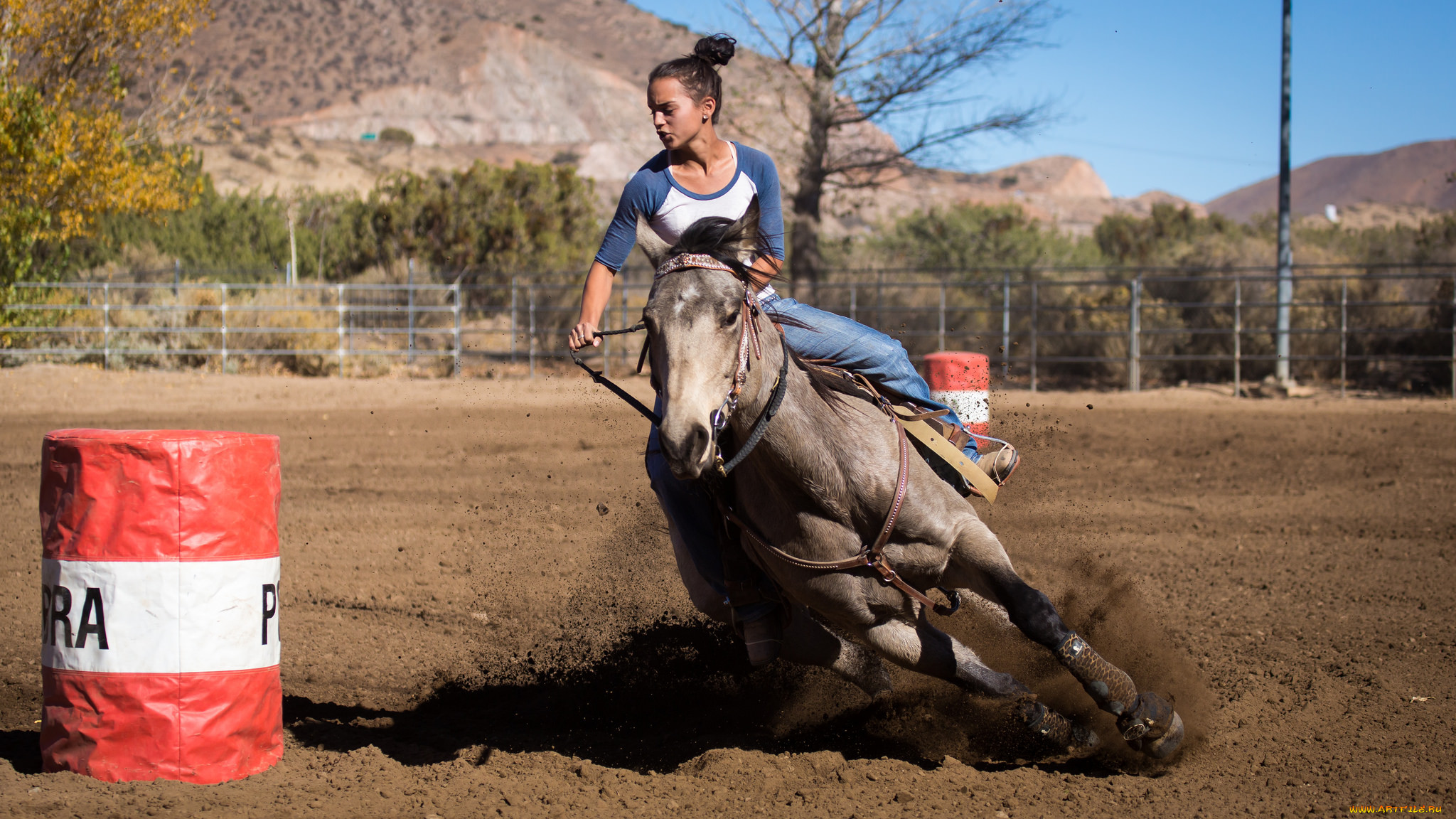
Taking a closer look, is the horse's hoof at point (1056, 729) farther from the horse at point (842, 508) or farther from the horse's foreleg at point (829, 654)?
the horse's foreleg at point (829, 654)

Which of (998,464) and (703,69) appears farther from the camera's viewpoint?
(998,464)

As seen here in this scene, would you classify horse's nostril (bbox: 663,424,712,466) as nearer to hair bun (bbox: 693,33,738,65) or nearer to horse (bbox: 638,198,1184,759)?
horse (bbox: 638,198,1184,759)

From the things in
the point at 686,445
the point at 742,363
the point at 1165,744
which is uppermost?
the point at 742,363

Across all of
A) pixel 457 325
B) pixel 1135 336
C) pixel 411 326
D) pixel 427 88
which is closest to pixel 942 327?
pixel 1135 336

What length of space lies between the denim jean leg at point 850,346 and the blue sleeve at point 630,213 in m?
0.53

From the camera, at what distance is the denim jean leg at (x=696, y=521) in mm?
3861

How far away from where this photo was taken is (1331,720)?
3959 mm

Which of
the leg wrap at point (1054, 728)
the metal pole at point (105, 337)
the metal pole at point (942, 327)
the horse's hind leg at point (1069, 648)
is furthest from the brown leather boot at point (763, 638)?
the metal pole at point (105, 337)

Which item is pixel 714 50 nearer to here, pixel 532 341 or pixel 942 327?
pixel 942 327

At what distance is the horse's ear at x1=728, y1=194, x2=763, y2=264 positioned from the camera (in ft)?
9.97

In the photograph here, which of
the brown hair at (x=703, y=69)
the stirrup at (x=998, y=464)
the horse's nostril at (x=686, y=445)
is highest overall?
the brown hair at (x=703, y=69)

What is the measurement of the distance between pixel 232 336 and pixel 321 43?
83.4m

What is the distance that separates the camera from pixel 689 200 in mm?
3477

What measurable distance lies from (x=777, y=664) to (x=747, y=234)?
2.42 m
